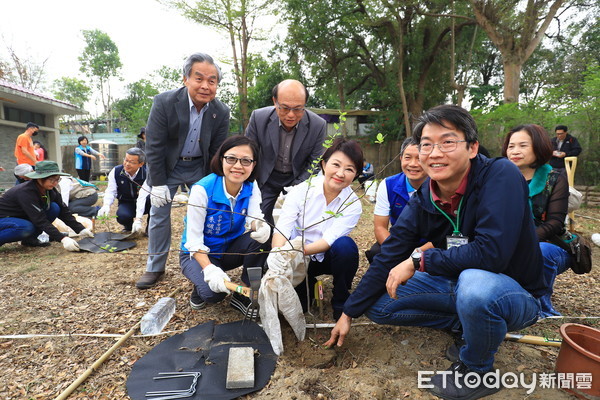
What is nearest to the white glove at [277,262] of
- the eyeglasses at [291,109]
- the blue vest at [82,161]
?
the eyeglasses at [291,109]

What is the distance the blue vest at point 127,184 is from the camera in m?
4.54

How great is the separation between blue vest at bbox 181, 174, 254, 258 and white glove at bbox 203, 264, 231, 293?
269mm

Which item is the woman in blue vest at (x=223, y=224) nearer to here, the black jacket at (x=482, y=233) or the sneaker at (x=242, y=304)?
the sneaker at (x=242, y=304)

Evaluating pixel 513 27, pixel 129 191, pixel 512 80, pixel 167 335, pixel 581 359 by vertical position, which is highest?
pixel 513 27

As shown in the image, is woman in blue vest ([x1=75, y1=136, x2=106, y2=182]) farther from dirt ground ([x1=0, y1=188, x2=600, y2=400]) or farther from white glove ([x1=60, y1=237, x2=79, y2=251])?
dirt ground ([x1=0, y1=188, x2=600, y2=400])

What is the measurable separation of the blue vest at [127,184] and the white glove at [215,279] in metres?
2.94

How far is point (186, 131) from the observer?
2.89 metres

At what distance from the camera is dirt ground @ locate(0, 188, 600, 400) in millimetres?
1611

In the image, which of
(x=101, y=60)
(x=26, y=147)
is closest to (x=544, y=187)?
(x=26, y=147)

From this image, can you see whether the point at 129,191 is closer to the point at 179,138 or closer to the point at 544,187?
the point at 179,138

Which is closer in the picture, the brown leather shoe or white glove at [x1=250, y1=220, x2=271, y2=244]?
white glove at [x1=250, y1=220, x2=271, y2=244]

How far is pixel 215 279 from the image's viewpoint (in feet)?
6.91

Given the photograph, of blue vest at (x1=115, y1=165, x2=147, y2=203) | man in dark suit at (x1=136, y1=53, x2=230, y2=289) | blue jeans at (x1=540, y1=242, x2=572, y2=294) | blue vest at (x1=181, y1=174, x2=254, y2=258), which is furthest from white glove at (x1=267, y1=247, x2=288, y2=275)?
blue vest at (x1=115, y1=165, x2=147, y2=203)

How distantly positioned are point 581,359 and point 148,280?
2991 millimetres
